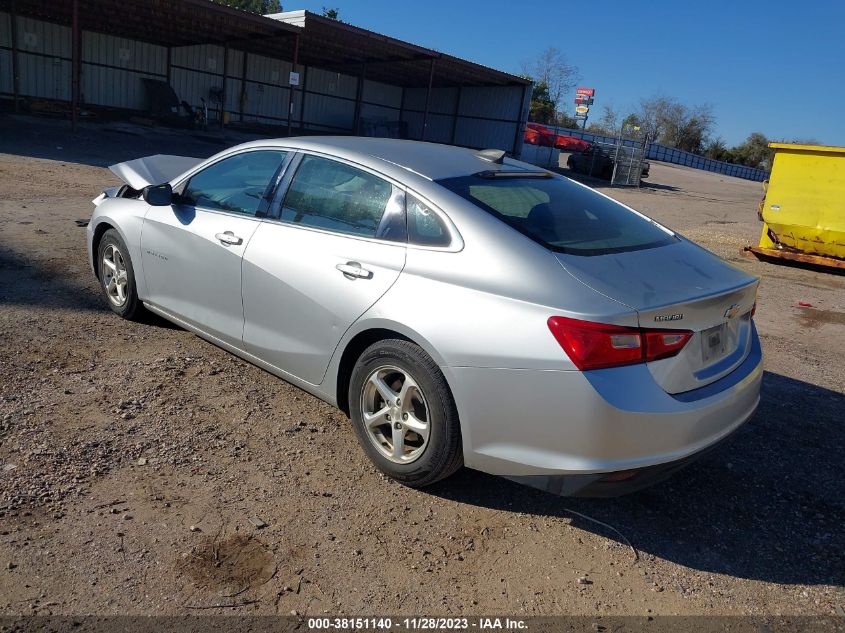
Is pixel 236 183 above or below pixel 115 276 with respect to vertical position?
above

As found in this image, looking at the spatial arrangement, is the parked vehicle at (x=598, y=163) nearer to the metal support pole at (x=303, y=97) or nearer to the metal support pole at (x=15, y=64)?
the metal support pole at (x=303, y=97)

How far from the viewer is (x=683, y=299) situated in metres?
2.79

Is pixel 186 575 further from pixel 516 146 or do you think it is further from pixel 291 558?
pixel 516 146

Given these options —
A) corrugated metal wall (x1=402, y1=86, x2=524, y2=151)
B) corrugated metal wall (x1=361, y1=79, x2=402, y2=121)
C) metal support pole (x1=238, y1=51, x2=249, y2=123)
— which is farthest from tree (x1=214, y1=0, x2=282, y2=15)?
metal support pole (x1=238, y1=51, x2=249, y2=123)

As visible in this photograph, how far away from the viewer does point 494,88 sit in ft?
104

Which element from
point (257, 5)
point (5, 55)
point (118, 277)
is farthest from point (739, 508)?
point (257, 5)

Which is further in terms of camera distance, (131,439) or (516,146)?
(516,146)

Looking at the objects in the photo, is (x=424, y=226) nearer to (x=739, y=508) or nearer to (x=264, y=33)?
(x=739, y=508)

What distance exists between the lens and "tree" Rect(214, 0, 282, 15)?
189ft

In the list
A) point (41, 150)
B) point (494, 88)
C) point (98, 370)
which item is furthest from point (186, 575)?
point (494, 88)

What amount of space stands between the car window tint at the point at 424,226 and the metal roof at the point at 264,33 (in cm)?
1849

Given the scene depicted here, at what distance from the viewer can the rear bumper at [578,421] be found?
8.45 ft

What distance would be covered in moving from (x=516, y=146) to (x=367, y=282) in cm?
2894

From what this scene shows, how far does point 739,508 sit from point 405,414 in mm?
1741
